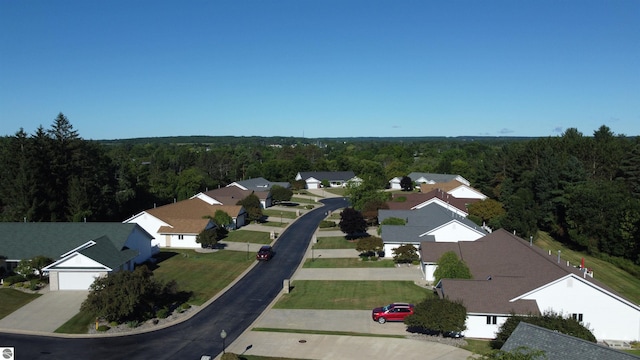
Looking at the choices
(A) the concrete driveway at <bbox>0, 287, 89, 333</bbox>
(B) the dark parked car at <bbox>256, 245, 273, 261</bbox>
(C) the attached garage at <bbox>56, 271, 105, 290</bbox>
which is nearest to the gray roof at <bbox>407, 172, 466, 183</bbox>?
(B) the dark parked car at <bbox>256, 245, 273, 261</bbox>

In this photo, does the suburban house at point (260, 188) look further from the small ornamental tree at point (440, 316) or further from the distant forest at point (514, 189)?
the small ornamental tree at point (440, 316)

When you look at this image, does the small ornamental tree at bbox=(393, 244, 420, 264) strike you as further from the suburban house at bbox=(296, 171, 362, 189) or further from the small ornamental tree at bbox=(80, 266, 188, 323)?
the suburban house at bbox=(296, 171, 362, 189)

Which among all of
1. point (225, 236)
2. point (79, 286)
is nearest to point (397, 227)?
point (225, 236)

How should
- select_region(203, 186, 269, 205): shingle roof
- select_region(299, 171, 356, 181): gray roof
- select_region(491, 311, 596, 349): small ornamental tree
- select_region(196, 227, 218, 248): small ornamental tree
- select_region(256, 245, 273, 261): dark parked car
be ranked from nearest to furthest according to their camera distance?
select_region(491, 311, 596, 349): small ornamental tree < select_region(256, 245, 273, 261): dark parked car < select_region(196, 227, 218, 248): small ornamental tree < select_region(203, 186, 269, 205): shingle roof < select_region(299, 171, 356, 181): gray roof

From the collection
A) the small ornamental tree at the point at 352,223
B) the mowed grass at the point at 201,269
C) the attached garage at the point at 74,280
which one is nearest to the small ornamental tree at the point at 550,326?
the mowed grass at the point at 201,269

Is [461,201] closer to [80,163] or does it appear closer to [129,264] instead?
[129,264]

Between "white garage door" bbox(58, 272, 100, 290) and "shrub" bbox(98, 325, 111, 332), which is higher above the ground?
"white garage door" bbox(58, 272, 100, 290)
